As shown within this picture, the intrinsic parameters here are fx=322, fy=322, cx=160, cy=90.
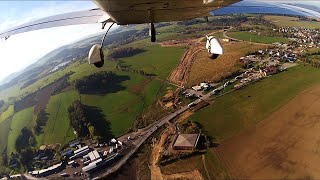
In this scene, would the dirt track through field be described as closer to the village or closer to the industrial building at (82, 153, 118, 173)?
the village

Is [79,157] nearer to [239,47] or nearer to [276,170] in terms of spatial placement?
[276,170]

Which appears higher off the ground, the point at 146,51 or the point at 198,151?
the point at 146,51

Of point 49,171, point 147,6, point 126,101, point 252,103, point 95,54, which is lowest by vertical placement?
point 49,171

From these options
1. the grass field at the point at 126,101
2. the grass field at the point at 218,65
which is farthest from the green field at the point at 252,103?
the grass field at the point at 126,101

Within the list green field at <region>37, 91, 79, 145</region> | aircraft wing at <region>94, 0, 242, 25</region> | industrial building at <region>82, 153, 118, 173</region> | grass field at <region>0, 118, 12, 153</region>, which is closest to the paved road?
industrial building at <region>82, 153, 118, 173</region>

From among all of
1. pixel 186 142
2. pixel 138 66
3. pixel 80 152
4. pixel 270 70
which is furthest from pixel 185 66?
pixel 80 152

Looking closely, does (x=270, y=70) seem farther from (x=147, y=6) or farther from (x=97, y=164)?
(x=147, y=6)

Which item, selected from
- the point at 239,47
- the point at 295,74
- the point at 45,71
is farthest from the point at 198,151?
the point at 45,71

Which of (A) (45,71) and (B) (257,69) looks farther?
(A) (45,71)
